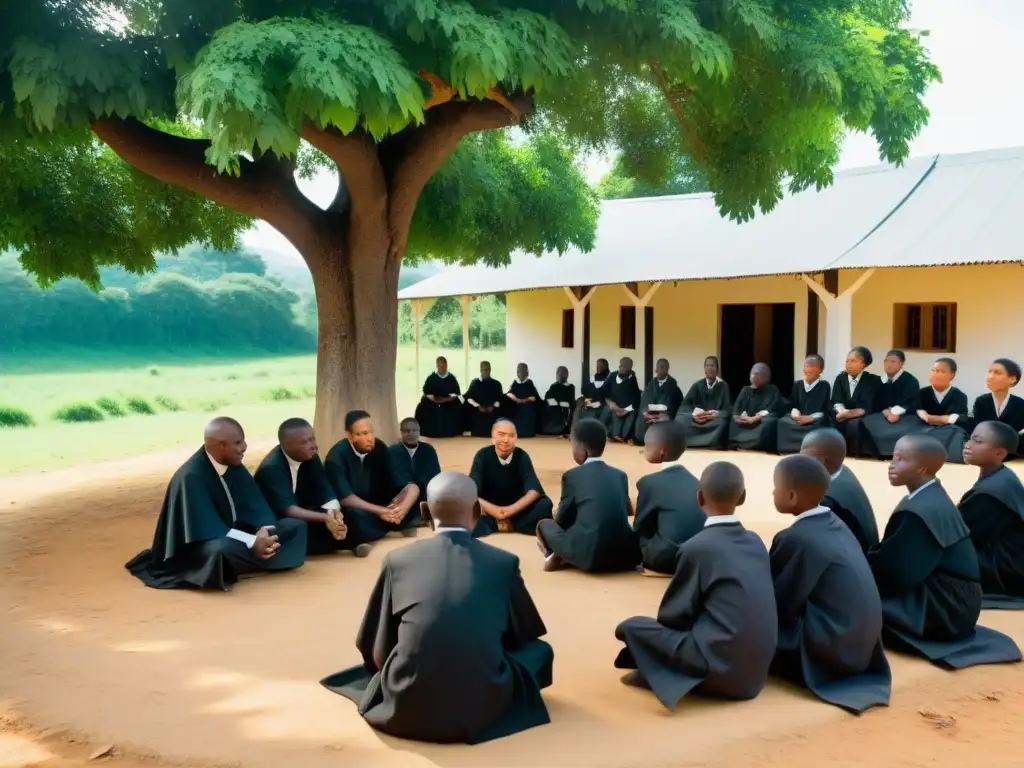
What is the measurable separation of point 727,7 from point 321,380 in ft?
20.1

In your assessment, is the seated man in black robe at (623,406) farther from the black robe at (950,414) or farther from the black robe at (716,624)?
the black robe at (716,624)

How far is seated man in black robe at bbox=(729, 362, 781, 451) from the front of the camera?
48.8 feet

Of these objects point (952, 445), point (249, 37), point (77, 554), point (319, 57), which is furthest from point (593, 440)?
point (952, 445)

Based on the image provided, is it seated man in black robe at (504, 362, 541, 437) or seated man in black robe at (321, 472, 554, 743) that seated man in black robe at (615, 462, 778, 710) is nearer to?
seated man in black robe at (321, 472, 554, 743)

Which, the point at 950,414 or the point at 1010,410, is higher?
the point at 1010,410

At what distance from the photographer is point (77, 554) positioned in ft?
27.5

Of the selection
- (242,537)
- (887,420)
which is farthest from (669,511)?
(887,420)

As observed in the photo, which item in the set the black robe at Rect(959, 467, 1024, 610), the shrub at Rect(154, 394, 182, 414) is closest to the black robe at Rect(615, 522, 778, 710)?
the black robe at Rect(959, 467, 1024, 610)

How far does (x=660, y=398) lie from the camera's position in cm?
1644

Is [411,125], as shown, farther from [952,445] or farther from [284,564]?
[952,445]

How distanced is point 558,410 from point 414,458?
925 centimetres

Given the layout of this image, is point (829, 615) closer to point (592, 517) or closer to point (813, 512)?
point (813, 512)

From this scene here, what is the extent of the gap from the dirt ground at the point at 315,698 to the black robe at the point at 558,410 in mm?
10527

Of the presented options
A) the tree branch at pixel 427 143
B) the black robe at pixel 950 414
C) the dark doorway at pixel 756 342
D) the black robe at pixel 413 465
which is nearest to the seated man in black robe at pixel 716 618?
the black robe at pixel 413 465
